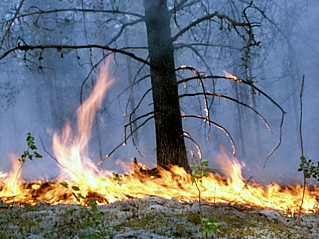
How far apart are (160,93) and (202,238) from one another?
3.27 m

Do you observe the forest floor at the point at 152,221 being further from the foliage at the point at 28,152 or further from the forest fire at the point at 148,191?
the foliage at the point at 28,152

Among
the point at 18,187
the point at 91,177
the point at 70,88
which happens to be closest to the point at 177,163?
the point at 91,177

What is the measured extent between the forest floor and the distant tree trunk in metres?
1.57

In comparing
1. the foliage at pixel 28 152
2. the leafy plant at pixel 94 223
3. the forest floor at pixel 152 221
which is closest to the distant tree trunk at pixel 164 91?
the forest floor at pixel 152 221

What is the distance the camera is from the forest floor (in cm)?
249

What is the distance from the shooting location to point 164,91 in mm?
5246

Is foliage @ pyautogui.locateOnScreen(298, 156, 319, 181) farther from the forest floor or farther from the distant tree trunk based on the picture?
the distant tree trunk

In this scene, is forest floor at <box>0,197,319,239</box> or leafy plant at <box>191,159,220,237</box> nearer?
leafy plant at <box>191,159,220,237</box>

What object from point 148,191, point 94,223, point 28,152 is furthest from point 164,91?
point 94,223

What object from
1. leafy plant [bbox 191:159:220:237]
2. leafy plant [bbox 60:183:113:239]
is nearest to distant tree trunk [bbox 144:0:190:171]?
leafy plant [bbox 191:159:220:237]

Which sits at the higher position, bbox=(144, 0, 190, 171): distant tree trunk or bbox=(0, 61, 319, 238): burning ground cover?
bbox=(144, 0, 190, 171): distant tree trunk

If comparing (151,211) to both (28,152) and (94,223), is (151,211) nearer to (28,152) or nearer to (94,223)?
(94,223)

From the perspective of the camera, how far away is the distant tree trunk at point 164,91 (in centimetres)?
525

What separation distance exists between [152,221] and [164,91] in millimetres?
2920
